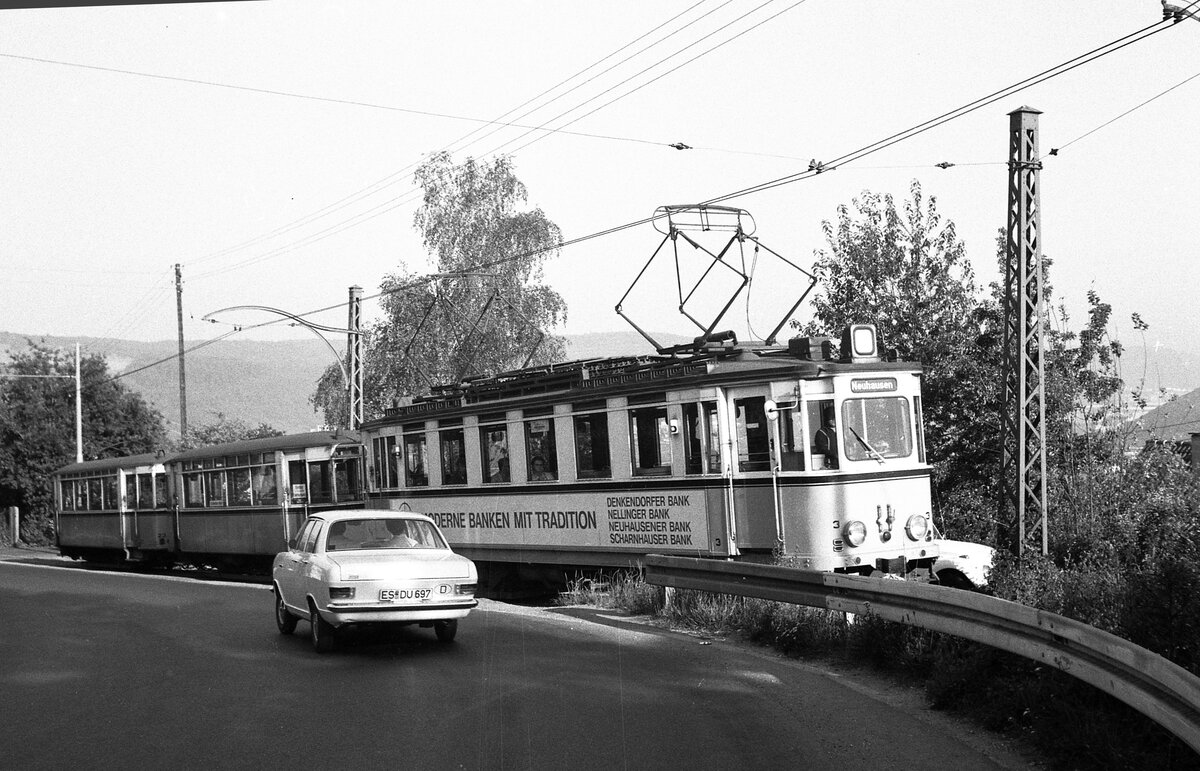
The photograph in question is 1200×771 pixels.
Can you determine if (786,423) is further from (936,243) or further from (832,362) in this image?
(936,243)

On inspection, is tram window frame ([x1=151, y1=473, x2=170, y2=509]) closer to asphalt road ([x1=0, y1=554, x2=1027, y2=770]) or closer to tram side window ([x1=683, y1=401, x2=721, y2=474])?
asphalt road ([x1=0, y1=554, x2=1027, y2=770])

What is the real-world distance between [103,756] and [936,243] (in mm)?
20188

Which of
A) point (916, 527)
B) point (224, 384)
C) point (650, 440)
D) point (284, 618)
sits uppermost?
Answer: point (224, 384)

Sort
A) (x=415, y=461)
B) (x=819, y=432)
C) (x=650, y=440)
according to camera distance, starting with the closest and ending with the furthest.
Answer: (x=819, y=432)
(x=650, y=440)
(x=415, y=461)

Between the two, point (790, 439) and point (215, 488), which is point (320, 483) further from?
point (790, 439)

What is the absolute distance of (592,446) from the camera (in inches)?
667

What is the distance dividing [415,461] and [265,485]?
7.13 metres

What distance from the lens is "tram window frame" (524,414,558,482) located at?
17.7 meters

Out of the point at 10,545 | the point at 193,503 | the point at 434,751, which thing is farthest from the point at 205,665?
the point at 10,545

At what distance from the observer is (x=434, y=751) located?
7.59m

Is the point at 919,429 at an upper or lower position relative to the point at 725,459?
upper

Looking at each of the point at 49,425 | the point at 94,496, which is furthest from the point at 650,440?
the point at 49,425

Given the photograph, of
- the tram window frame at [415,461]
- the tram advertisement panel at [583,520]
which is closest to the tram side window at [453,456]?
the tram advertisement panel at [583,520]

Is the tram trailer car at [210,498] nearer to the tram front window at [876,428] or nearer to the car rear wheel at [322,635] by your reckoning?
the tram front window at [876,428]
